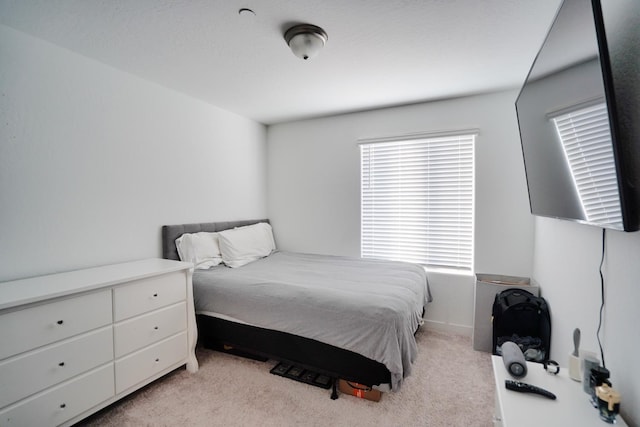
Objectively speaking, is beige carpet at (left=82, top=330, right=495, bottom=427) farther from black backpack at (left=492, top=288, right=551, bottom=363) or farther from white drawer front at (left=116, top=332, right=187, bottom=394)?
black backpack at (left=492, top=288, right=551, bottom=363)

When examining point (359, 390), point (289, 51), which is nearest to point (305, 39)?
point (289, 51)

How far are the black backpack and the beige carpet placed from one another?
1.10 feet

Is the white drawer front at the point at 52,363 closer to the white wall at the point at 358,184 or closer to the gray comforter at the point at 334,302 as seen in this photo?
the gray comforter at the point at 334,302

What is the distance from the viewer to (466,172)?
295 centimetres

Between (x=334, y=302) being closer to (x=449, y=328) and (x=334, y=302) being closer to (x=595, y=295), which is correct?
(x=595, y=295)

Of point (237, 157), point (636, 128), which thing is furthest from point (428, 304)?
point (237, 157)

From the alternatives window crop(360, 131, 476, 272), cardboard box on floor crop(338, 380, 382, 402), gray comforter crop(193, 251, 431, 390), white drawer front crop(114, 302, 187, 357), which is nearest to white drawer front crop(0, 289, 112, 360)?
white drawer front crop(114, 302, 187, 357)

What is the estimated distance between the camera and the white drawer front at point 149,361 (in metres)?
1.81

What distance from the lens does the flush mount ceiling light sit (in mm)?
1759

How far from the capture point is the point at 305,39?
179 cm

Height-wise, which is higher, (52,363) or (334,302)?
(334,302)

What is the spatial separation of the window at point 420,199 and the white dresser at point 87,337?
2.14 meters

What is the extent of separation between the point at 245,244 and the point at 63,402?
1.84 m

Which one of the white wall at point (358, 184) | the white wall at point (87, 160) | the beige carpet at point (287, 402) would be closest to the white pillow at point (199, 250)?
the white wall at point (87, 160)
